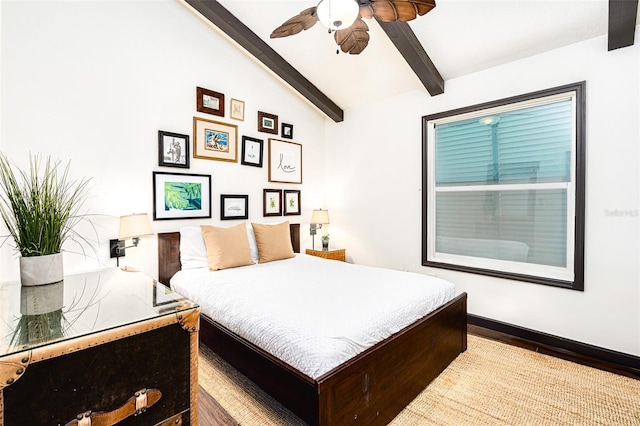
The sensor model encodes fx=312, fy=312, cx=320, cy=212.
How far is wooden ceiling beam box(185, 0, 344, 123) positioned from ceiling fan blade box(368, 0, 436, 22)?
1.83 m

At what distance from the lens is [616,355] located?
7.93 feet

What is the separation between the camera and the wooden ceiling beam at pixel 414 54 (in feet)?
8.84

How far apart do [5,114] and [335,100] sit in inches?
130

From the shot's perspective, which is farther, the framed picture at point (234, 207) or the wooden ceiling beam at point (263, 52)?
the framed picture at point (234, 207)

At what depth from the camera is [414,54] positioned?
9.63 ft

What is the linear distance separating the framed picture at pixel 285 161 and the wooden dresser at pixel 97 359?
2.85 metres

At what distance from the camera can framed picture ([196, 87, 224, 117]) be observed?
323 cm

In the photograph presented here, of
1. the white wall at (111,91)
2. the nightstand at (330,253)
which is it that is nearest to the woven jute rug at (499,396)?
the white wall at (111,91)

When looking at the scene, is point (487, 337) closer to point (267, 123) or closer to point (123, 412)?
point (123, 412)

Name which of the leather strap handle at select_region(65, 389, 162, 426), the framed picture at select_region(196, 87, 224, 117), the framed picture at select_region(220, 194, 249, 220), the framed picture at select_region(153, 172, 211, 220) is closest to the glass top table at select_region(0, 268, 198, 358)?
the leather strap handle at select_region(65, 389, 162, 426)

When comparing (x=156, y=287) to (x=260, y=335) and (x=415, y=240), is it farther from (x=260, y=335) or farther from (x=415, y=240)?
(x=415, y=240)

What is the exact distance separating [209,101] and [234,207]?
1.17 meters

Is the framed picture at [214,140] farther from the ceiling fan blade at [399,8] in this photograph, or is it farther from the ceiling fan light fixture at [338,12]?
the ceiling fan blade at [399,8]

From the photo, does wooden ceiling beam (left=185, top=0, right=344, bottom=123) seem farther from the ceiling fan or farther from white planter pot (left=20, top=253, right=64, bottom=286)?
white planter pot (left=20, top=253, right=64, bottom=286)
